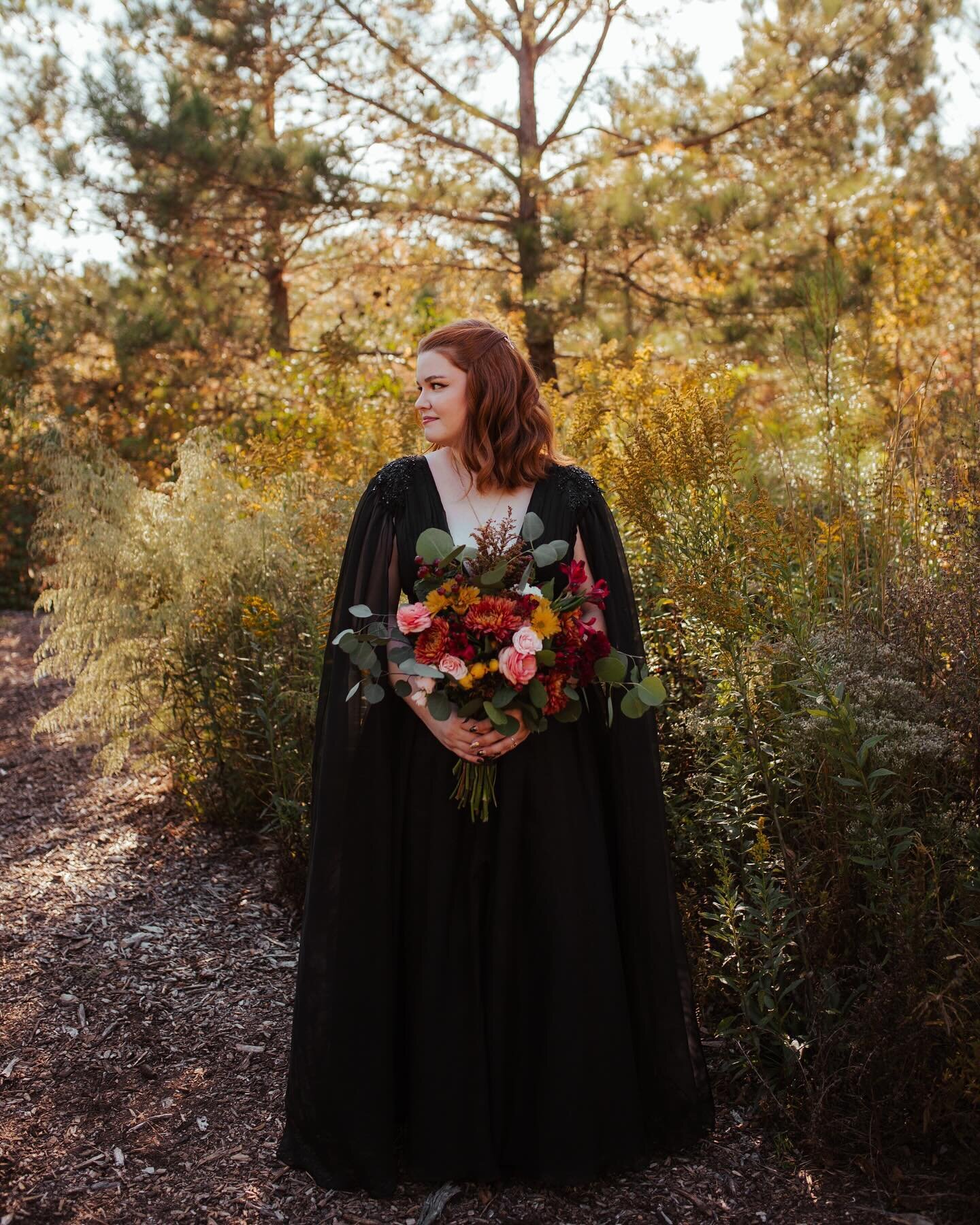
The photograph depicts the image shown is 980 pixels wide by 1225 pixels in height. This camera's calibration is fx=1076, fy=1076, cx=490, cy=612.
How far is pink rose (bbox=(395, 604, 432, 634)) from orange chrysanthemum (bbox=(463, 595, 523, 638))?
0.08m

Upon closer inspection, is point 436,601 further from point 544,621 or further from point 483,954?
point 483,954

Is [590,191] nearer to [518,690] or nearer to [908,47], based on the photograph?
[908,47]

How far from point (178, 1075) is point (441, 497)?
168 centimetres

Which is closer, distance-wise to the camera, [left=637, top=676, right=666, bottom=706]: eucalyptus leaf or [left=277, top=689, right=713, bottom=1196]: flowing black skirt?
[left=637, top=676, right=666, bottom=706]: eucalyptus leaf

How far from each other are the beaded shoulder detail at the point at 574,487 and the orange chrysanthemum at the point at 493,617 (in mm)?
463

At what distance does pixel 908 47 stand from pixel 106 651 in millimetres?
7712

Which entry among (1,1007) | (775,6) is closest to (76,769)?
(1,1007)

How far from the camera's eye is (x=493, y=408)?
93.7 inches

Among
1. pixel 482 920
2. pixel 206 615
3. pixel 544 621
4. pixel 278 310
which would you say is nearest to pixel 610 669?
pixel 544 621

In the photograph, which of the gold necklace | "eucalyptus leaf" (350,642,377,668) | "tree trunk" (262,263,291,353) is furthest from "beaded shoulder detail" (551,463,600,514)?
"tree trunk" (262,263,291,353)

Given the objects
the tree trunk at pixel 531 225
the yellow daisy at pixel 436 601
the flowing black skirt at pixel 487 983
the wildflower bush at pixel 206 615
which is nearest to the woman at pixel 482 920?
the flowing black skirt at pixel 487 983

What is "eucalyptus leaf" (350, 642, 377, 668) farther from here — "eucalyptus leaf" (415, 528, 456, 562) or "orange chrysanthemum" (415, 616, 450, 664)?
"eucalyptus leaf" (415, 528, 456, 562)

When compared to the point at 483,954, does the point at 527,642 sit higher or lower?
higher

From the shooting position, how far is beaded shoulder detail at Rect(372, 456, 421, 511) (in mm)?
2416
